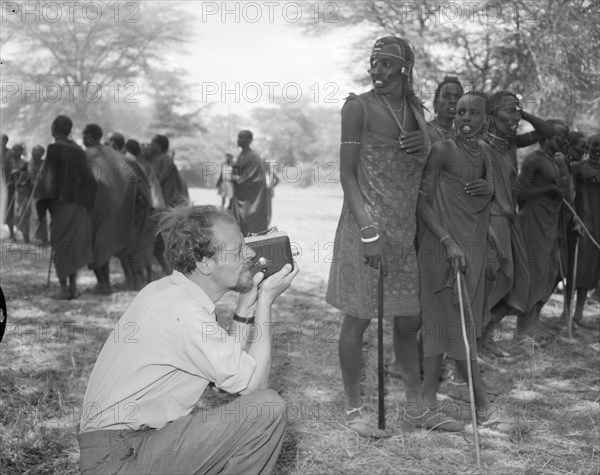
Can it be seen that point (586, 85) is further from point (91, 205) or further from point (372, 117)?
point (372, 117)

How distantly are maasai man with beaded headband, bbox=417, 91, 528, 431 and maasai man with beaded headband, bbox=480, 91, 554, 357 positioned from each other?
538mm

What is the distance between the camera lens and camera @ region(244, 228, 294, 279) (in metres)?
2.67

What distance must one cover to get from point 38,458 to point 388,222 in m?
2.02

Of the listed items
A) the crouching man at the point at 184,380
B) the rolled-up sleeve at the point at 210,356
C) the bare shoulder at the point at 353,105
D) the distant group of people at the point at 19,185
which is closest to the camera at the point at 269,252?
the crouching man at the point at 184,380

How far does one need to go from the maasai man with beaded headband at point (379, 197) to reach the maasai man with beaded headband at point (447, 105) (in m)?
0.73

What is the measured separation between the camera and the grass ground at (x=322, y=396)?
3.53 metres

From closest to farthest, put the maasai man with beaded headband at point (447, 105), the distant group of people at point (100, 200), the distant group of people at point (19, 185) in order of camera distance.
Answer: the maasai man with beaded headband at point (447, 105) → the distant group of people at point (100, 200) → the distant group of people at point (19, 185)

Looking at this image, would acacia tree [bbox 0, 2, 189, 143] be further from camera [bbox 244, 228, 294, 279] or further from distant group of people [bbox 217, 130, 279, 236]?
camera [bbox 244, 228, 294, 279]

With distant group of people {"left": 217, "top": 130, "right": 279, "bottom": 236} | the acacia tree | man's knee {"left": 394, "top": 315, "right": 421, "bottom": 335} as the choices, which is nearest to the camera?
man's knee {"left": 394, "top": 315, "right": 421, "bottom": 335}

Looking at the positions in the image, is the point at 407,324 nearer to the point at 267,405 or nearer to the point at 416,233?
the point at 416,233

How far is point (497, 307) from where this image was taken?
554cm

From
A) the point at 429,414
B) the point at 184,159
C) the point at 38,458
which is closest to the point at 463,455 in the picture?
the point at 429,414

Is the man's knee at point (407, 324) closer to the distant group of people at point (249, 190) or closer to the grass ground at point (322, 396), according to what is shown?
the grass ground at point (322, 396)

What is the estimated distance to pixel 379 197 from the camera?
12.5 ft
